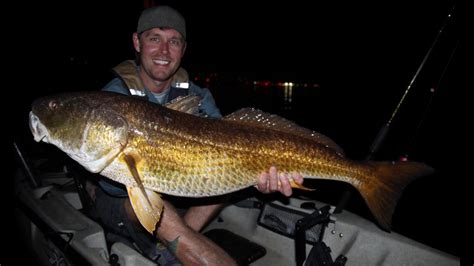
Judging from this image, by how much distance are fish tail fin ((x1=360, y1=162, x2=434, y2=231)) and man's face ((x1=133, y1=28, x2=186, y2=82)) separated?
7.40ft

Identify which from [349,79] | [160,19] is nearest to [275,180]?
[160,19]

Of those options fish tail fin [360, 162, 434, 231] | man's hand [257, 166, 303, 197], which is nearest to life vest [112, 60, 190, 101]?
man's hand [257, 166, 303, 197]

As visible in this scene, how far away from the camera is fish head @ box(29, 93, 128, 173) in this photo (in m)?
2.22

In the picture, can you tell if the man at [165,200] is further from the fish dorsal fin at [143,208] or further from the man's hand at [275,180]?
the fish dorsal fin at [143,208]

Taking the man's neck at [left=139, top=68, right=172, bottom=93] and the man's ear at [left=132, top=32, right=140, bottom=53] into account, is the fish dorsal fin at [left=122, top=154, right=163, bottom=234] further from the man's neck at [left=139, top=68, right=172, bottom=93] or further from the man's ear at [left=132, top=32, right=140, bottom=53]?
the man's ear at [left=132, top=32, right=140, bottom=53]

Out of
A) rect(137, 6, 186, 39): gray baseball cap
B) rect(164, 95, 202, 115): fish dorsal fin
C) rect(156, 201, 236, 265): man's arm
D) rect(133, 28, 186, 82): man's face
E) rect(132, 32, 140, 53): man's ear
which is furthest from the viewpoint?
rect(132, 32, 140, 53): man's ear

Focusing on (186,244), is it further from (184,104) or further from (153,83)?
(153,83)

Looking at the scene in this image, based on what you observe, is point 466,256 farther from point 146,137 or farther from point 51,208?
point 51,208

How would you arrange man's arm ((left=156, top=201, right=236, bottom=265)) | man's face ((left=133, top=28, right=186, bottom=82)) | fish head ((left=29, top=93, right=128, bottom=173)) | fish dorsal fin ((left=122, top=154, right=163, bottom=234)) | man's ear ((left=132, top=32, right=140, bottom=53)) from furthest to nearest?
man's ear ((left=132, top=32, right=140, bottom=53)), man's face ((left=133, top=28, right=186, bottom=82)), man's arm ((left=156, top=201, right=236, bottom=265)), fish dorsal fin ((left=122, top=154, right=163, bottom=234)), fish head ((left=29, top=93, right=128, bottom=173))

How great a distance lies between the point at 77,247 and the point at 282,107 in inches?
1015

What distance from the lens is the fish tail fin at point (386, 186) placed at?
2.61m

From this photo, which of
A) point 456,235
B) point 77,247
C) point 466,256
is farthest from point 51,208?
point 456,235

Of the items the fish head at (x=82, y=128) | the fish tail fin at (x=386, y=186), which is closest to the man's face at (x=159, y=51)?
the fish head at (x=82, y=128)

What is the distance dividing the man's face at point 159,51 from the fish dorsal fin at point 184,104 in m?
0.99
